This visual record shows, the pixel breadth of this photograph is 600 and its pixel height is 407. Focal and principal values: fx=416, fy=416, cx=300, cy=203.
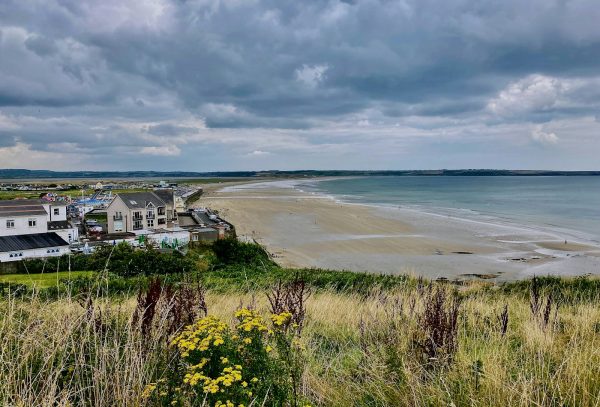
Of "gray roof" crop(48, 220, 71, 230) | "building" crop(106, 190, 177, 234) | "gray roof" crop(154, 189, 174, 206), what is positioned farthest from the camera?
"gray roof" crop(154, 189, 174, 206)

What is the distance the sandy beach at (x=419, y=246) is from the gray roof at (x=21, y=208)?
17.8 m

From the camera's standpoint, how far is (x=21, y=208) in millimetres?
30250

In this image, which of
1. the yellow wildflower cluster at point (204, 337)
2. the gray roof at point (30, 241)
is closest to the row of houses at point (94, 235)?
the gray roof at point (30, 241)

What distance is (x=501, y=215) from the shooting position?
5547 centimetres

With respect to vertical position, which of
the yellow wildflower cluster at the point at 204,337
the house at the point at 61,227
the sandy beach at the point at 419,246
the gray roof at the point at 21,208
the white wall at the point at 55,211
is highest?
the yellow wildflower cluster at the point at 204,337

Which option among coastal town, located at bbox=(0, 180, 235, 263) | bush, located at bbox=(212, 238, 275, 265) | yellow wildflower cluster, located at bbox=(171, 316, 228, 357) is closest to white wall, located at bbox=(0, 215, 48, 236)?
coastal town, located at bbox=(0, 180, 235, 263)

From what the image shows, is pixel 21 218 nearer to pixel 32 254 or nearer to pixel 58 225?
pixel 32 254

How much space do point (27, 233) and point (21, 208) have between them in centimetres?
198

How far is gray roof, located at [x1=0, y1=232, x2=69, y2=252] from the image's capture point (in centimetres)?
2745

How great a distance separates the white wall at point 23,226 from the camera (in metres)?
28.7

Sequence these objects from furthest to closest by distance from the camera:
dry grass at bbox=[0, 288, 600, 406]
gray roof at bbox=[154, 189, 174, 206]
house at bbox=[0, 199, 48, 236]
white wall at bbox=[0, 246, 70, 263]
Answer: gray roof at bbox=[154, 189, 174, 206] → house at bbox=[0, 199, 48, 236] → white wall at bbox=[0, 246, 70, 263] → dry grass at bbox=[0, 288, 600, 406]

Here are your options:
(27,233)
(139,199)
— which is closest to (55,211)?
(27,233)

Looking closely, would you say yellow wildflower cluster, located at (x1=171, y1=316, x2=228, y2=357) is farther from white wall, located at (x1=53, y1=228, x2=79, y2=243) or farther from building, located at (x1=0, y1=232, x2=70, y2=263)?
white wall, located at (x1=53, y1=228, x2=79, y2=243)

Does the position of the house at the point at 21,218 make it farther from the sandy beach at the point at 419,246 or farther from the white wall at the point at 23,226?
the sandy beach at the point at 419,246
